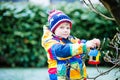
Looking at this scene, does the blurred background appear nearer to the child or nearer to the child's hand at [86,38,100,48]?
the child

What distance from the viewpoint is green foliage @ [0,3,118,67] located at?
9422 millimetres

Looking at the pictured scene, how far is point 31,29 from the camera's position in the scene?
9.50 m

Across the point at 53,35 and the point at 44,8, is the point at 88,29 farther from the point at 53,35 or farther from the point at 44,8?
the point at 53,35

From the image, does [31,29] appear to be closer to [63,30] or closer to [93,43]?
[63,30]

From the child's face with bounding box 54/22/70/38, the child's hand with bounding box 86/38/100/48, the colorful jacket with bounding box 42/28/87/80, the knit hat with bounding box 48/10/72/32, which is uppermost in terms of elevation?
the knit hat with bounding box 48/10/72/32

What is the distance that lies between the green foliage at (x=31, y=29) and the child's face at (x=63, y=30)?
18.3 feet

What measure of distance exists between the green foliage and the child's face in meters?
5.59

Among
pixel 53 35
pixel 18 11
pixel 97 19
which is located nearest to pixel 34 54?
pixel 18 11

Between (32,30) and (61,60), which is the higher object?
(32,30)

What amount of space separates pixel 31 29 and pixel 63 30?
587cm

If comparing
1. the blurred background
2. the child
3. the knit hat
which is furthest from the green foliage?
the child

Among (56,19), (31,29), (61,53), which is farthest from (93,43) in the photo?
(31,29)

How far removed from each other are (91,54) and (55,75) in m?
0.44

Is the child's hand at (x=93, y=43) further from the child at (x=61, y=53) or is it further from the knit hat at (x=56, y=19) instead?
the knit hat at (x=56, y=19)
